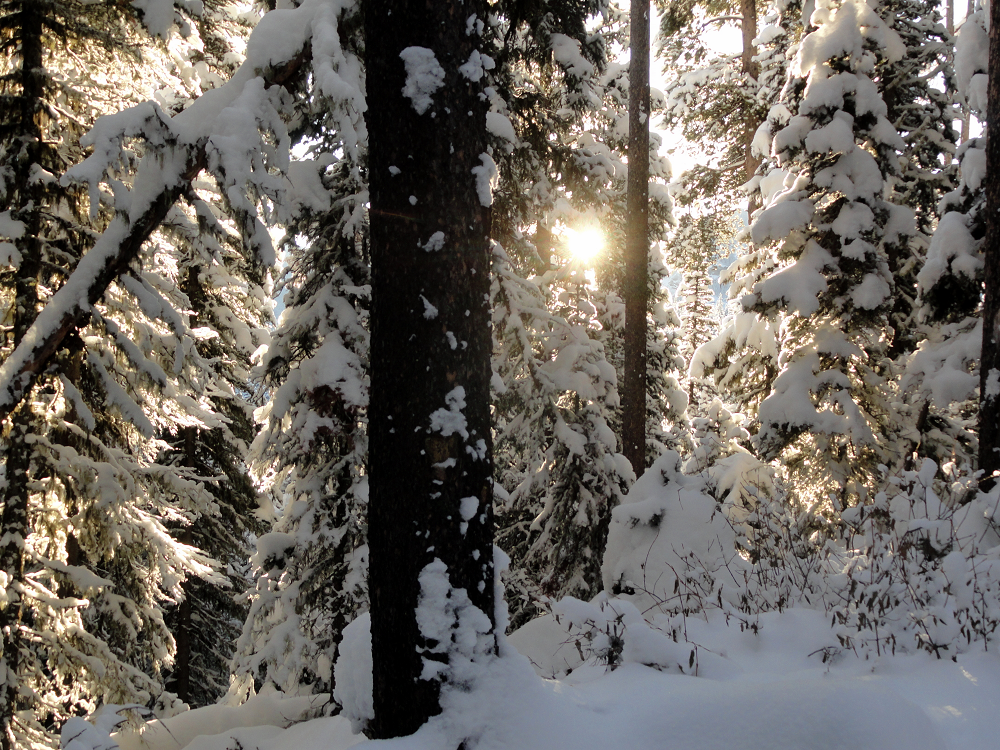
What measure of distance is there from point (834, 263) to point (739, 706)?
31.5 ft

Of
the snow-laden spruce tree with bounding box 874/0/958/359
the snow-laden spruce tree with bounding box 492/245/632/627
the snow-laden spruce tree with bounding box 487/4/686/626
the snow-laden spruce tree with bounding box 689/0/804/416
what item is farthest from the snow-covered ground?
the snow-laden spruce tree with bounding box 874/0/958/359

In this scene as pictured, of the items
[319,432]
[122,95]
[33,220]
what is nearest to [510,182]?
[319,432]

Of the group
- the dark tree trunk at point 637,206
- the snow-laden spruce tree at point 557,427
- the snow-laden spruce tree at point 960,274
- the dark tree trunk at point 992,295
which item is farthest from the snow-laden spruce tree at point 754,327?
the dark tree trunk at point 992,295

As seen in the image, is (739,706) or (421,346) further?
(421,346)

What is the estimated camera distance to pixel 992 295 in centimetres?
728

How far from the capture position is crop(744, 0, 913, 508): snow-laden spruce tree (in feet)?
33.6

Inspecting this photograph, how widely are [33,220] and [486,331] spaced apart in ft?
23.8

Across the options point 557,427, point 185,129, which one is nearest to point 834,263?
point 557,427

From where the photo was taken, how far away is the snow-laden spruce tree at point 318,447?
798 cm

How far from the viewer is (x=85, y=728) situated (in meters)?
3.11

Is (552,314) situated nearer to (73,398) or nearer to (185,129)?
(185,129)

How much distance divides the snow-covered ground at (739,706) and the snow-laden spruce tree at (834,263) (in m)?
6.99

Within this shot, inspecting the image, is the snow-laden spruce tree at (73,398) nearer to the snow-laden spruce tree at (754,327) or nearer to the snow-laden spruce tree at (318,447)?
the snow-laden spruce tree at (318,447)

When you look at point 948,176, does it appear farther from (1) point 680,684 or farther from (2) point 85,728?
(2) point 85,728
